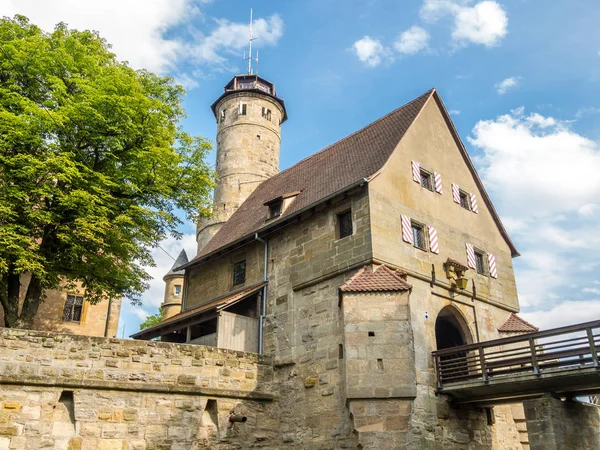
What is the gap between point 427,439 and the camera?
1513 cm

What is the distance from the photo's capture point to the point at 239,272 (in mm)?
21516

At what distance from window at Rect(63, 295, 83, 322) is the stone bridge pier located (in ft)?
60.8

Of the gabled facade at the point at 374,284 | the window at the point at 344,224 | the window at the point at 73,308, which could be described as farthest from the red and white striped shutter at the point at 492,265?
the window at the point at 73,308

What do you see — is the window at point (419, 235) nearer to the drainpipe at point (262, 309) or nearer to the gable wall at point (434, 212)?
the gable wall at point (434, 212)

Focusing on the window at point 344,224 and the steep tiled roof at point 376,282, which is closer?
the steep tiled roof at point 376,282

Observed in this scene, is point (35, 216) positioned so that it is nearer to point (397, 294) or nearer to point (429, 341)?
point (397, 294)

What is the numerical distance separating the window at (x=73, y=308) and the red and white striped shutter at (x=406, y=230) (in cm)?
1512

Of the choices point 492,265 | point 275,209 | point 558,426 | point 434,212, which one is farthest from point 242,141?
point 558,426

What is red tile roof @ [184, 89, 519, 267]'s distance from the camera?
1897 centimetres

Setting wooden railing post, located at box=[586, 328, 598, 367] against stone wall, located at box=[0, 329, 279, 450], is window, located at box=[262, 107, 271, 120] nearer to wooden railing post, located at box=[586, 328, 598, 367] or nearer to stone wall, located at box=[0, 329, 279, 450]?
stone wall, located at box=[0, 329, 279, 450]

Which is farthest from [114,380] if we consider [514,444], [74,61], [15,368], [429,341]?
[514,444]

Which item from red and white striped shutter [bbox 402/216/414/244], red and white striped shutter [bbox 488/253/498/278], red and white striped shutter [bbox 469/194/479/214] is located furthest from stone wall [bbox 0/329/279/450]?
red and white striped shutter [bbox 469/194/479/214]

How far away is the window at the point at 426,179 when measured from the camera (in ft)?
64.2

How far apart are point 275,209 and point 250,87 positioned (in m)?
18.9
